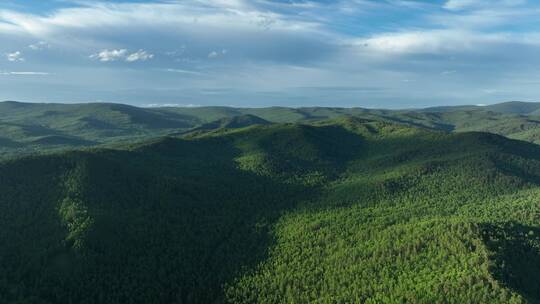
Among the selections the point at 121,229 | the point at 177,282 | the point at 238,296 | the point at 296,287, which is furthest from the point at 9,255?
the point at 296,287

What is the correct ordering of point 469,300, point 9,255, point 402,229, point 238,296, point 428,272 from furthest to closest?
1. point 402,229
2. point 9,255
3. point 238,296
4. point 428,272
5. point 469,300

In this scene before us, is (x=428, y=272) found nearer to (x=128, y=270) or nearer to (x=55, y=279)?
(x=128, y=270)

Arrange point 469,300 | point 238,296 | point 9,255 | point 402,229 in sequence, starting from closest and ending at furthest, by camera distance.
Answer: point 469,300, point 238,296, point 9,255, point 402,229

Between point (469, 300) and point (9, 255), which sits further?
point (9, 255)

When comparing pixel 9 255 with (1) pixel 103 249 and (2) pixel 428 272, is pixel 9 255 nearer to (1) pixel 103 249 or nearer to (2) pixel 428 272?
(1) pixel 103 249

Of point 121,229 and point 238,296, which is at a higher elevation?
point 121,229

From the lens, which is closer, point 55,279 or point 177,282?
point 55,279

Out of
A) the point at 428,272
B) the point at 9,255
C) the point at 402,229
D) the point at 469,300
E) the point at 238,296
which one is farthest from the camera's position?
the point at 402,229

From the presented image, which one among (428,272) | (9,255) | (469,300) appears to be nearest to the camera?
(469,300)

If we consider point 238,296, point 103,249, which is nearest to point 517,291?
point 238,296
